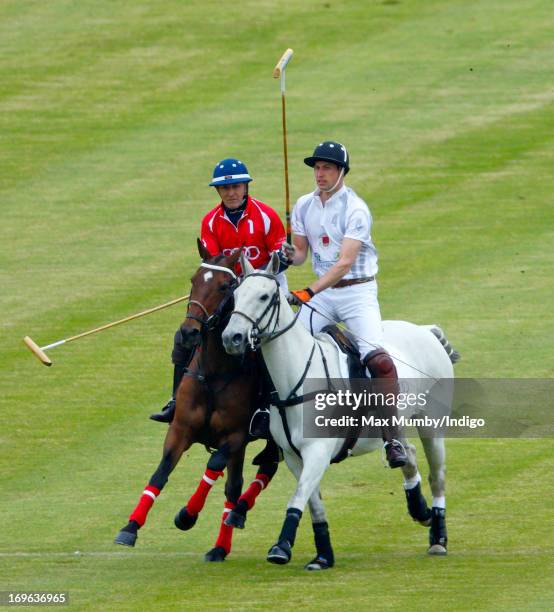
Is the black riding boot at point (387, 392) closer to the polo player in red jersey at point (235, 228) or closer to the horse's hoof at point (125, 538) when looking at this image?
the polo player in red jersey at point (235, 228)

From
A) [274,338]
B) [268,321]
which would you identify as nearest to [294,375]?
[274,338]

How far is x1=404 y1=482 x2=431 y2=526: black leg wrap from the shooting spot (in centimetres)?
1341

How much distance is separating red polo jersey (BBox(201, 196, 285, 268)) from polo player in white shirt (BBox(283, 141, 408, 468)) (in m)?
0.24

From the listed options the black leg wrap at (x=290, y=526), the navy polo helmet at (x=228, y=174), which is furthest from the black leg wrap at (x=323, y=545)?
the navy polo helmet at (x=228, y=174)

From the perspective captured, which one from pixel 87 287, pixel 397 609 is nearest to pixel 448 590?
pixel 397 609

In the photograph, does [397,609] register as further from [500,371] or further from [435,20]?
[435,20]

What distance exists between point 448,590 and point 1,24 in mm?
22443

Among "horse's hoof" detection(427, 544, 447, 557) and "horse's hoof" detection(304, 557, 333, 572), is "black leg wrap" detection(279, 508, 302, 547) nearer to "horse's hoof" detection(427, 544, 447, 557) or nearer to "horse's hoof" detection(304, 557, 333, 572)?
"horse's hoof" detection(304, 557, 333, 572)

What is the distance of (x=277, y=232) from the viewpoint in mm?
13031

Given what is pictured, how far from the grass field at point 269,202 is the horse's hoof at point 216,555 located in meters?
0.14

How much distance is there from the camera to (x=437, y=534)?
13016 millimetres

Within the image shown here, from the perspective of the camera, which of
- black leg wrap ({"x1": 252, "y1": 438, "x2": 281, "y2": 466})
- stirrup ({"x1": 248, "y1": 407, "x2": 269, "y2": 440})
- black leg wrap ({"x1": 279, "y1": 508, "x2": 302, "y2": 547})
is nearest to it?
black leg wrap ({"x1": 279, "y1": 508, "x2": 302, "y2": 547})

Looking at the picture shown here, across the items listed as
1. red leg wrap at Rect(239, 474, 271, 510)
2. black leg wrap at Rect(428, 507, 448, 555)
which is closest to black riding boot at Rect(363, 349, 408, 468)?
black leg wrap at Rect(428, 507, 448, 555)

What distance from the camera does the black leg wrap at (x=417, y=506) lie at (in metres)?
13.4
